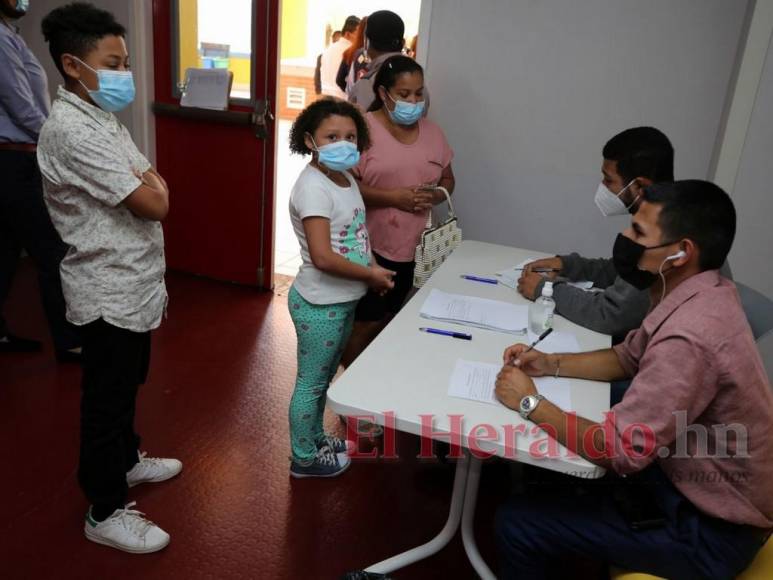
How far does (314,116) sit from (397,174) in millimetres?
480

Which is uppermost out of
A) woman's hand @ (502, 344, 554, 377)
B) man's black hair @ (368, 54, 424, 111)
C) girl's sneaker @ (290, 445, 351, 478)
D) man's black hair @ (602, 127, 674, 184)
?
man's black hair @ (368, 54, 424, 111)

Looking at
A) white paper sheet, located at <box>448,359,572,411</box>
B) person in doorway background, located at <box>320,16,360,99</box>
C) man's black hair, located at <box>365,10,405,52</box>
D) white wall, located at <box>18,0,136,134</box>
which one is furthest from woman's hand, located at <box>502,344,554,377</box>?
person in doorway background, located at <box>320,16,360,99</box>

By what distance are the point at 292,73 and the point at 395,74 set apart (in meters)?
8.10

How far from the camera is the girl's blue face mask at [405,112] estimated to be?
2.25 m

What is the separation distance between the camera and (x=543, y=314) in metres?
1.79

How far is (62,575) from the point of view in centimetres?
173

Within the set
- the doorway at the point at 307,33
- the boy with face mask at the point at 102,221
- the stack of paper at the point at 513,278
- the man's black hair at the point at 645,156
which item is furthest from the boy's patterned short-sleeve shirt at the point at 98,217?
the doorway at the point at 307,33

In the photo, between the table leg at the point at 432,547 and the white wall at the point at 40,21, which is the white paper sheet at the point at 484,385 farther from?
the white wall at the point at 40,21

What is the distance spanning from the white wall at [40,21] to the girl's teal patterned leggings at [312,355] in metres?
2.44

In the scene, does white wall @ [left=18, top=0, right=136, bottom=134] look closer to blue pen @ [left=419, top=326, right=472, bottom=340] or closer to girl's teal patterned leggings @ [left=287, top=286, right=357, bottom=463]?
girl's teal patterned leggings @ [left=287, top=286, right=357, bottom=463]

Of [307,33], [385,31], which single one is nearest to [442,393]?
[385,31]

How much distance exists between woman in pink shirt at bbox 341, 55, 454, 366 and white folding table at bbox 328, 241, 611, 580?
1.05ft

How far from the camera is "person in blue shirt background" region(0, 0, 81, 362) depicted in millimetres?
2551

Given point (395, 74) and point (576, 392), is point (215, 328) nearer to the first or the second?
point (395, 74)
